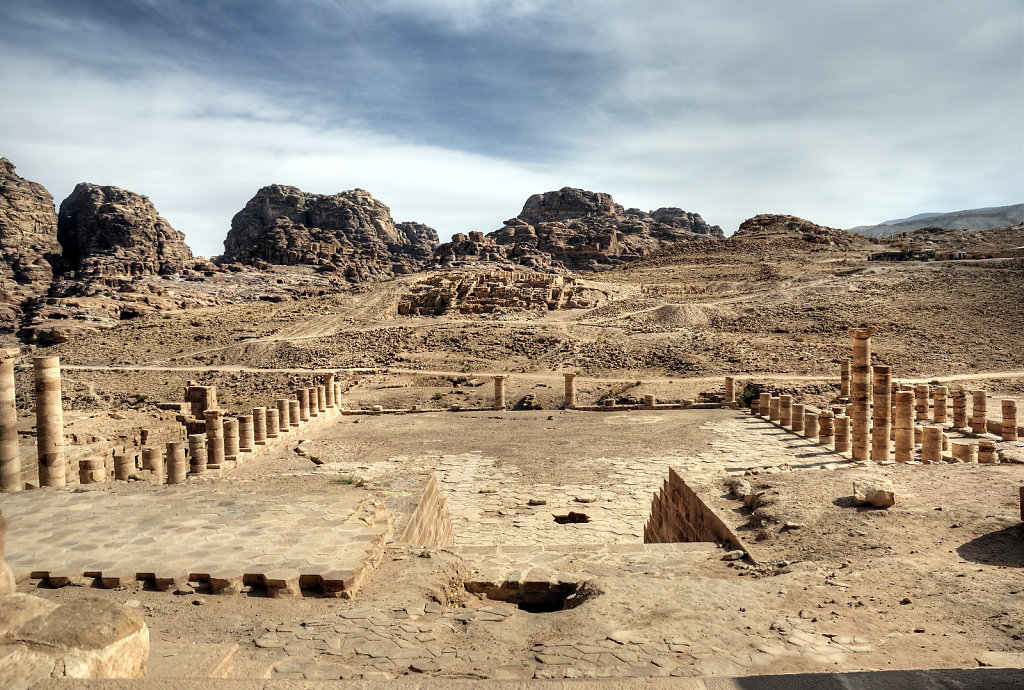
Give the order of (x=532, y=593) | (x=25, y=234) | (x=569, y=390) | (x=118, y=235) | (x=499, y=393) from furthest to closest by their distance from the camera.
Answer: (x=118, y=235) → (x=25, y=234) → (x=499, y=393) → (x=569, y=390) → (x=532, y=593)

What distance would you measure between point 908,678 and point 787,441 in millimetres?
12982

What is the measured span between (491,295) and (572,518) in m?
40.4

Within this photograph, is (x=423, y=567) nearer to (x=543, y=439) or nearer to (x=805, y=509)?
(x=805, y=509)

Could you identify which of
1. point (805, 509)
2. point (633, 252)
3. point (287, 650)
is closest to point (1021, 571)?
point (805, 509)

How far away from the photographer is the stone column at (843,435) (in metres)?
14.1

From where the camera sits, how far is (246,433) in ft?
48.1

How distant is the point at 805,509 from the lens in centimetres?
839

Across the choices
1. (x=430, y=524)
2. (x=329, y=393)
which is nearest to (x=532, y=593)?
(x=430, y=524)

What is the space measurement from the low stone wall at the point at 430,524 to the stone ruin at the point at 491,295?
3671cm

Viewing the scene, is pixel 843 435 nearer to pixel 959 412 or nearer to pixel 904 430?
pixel 904 430

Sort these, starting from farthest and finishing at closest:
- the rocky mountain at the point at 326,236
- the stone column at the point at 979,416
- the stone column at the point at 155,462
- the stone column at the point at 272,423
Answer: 1. the rocky mountain at the point at 326,236
2. the stone column at the point at 979,416
3. the stone column at the point at 272,423
4. the stone column at the point at 155,462

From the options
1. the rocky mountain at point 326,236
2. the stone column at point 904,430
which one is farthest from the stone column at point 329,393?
the rocky mountain at point 326,236

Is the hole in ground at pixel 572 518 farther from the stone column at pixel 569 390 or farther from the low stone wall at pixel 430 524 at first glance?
the stone column at pixel 569 390

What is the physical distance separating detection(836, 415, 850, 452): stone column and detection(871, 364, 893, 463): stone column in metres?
0.79
